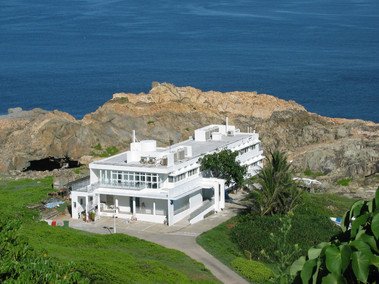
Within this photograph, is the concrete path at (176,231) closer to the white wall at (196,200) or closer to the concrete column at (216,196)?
the concrete column at (216,196)

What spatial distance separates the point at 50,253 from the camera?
28.7 m

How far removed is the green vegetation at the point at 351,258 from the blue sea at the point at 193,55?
87.7 m

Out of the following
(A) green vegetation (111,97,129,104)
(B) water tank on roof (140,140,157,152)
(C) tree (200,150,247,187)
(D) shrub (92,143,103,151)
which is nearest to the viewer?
(B) water tank on roof (140,140,157,152)

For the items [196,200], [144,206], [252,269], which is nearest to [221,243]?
[252,269]

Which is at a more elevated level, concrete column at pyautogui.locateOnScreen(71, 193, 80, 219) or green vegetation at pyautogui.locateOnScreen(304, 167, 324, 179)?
concrete column at pyautogui.locateOnScreen(71, 193, 80, 219)

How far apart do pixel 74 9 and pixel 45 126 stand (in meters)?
139

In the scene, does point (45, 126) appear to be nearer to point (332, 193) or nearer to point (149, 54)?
point (332, 193)

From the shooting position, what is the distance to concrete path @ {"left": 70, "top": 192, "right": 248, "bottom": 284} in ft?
115

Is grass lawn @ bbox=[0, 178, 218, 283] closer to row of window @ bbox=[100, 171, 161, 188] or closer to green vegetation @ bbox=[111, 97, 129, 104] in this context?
row of window @ bbox=[100, 171, 161, 188]

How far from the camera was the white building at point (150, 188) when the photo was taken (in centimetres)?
4119

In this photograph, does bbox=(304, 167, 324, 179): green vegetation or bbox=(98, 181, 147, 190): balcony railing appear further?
bbox=(304, 167, 324, 179): green vegetation

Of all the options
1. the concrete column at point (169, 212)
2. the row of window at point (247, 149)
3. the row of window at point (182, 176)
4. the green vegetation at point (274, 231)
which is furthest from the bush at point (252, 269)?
the row of window at point (247, 149)

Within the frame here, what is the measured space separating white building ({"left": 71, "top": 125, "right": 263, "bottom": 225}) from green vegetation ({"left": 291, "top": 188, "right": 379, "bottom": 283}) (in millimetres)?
32455

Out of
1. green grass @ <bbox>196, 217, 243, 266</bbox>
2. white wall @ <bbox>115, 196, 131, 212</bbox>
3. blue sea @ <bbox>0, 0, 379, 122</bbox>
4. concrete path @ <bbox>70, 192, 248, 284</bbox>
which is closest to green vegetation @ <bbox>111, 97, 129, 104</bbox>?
blue sea @ <bbox>0, 0, 379, 122</bbox>
